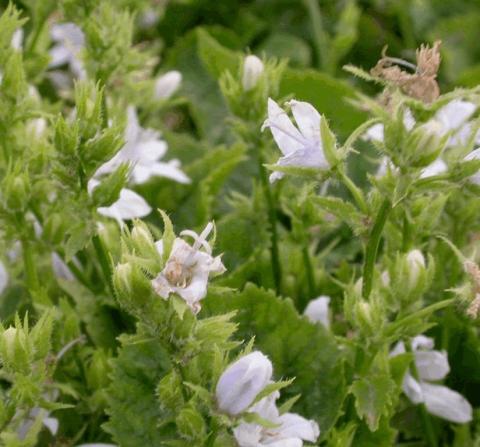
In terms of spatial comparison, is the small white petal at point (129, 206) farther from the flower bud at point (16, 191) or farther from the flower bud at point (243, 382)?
the flower bud at point (243, 382)

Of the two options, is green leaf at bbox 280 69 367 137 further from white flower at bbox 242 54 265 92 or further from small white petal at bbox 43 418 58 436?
small white petal at bbox 43 418 58 436

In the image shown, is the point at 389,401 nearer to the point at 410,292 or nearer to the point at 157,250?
the point at 410,292

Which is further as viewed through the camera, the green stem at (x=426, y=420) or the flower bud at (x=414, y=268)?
the green stem at (x=426, y=420)

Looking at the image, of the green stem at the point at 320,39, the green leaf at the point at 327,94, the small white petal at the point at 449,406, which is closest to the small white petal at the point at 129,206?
the small white petal at the point at 449,406

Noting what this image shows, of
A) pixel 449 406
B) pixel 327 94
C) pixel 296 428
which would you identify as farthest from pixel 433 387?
pixel 327 94

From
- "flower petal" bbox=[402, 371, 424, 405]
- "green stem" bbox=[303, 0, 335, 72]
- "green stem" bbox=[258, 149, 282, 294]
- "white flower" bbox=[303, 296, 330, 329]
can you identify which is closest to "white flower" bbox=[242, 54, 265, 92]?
"green stem" bbox=[258, 149, 282, 294]

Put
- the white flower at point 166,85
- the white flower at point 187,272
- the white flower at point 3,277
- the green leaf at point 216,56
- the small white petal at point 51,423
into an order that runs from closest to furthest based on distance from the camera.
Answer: the white flower at point 187,272 → the small white petal at point 51,423 → the white flower at point 3,277 → the white flower at point 166,85 → the green leaf at point 216,56

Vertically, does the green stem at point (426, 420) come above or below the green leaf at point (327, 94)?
below
